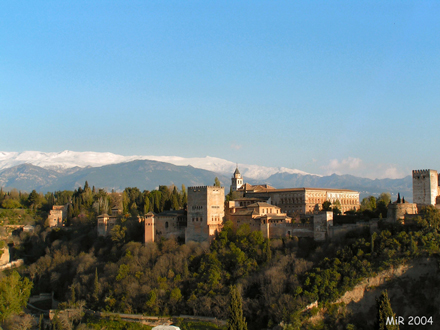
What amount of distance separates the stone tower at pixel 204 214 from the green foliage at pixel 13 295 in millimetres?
17564

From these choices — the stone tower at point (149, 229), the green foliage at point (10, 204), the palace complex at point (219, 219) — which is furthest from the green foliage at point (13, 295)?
the green foliage at point (10, 204)

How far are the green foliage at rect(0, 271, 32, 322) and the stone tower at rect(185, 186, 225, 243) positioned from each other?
17.6 meters

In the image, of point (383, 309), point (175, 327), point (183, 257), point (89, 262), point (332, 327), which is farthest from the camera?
point (89, 262)

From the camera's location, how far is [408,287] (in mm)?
38656

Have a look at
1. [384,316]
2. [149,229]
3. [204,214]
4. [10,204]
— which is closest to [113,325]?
[149,229]

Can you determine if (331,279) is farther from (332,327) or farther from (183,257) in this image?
(183,257)

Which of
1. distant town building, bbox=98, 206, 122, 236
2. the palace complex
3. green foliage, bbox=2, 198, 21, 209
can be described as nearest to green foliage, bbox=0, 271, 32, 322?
distant town building, bbox=98, 206, 122, 236

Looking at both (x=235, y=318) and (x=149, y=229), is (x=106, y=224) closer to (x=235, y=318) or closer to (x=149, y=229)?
(x=149, y=229)

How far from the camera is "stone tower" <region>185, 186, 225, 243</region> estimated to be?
4922 cm

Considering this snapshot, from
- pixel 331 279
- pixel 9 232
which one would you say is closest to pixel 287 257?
pixel 331 279

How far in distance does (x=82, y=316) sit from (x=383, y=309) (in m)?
25.7

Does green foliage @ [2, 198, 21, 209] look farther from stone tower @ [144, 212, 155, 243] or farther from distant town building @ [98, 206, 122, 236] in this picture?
stone tower @ [144, 212, 155, 243]

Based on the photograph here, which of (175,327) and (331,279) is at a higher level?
(331,279)

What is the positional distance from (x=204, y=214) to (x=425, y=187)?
20.9 m
